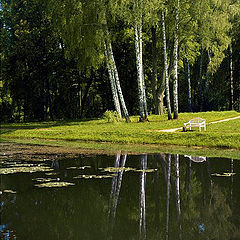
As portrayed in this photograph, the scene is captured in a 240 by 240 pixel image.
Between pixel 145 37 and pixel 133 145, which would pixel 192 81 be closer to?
pixel 145 37

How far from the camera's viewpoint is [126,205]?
8797mm

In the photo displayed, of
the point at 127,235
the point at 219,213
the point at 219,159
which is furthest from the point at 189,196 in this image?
the point at 219,159

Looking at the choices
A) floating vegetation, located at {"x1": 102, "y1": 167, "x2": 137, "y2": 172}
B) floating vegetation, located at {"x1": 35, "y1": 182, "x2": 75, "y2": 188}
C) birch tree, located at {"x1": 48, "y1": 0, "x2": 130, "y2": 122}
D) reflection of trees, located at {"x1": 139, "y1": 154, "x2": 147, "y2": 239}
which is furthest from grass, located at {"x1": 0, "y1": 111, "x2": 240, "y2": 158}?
floating vegetation, located at {"x1": 35, "y1": 182, "x2": 75, "y2": 188}

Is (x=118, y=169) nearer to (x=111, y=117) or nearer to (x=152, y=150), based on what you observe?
(x=152, y=150)

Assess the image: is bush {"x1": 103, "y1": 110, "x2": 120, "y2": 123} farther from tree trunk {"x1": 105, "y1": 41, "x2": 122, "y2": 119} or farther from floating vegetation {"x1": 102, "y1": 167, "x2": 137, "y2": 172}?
floating vegetation {"x1": 102, "y1": 167, "x2": 137, "y2": 172}

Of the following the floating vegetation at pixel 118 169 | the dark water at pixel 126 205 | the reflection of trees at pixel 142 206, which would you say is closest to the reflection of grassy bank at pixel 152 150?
the dark water at pixel 126 205

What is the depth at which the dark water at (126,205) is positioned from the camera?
23.1ft

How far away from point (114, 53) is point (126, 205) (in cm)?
4362

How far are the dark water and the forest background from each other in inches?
849

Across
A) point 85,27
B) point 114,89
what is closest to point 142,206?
point 114,89

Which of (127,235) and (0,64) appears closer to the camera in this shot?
(127,235)

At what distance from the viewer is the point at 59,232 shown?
704 cm

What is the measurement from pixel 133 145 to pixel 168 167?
839 centimetres

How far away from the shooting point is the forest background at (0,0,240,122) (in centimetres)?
3434
